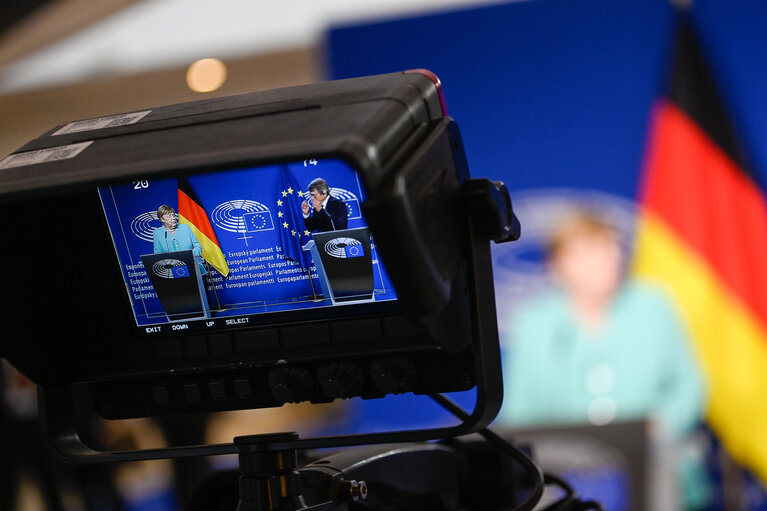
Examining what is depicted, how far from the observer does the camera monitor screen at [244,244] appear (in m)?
0.78

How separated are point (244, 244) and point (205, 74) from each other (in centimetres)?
300

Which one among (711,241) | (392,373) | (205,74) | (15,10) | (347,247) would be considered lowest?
(711,241)

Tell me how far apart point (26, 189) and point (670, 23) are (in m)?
2.70

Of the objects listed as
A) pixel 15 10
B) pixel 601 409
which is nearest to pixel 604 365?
pixel 601 409

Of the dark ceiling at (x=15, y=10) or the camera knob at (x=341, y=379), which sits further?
the dark ceiling at (x=15, y=10)

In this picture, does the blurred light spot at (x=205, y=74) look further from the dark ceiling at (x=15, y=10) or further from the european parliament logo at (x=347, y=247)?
the european parliament logo at (x=347, y=247)

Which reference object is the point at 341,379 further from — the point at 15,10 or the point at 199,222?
the point at 15,10

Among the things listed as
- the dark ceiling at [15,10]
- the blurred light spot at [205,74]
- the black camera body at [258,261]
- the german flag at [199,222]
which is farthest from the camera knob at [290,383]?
the blurred light spot at [205,74]

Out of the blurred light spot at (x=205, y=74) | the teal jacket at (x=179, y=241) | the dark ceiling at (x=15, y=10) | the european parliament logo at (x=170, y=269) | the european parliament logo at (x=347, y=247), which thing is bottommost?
the european parliament logo at (x=347, y=247)

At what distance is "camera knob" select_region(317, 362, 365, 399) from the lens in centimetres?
79

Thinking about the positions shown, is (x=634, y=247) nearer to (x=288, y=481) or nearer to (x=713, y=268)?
(x=713, y=268)

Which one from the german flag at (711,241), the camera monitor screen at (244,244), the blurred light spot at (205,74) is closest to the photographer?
the camera monitor screen at (244,244)

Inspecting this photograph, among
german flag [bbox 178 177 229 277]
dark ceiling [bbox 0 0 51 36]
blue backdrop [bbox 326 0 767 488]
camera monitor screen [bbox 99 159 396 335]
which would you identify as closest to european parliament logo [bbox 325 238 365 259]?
A: camera monitor screen [bbox 99 159 396 335]

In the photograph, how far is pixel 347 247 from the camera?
0.79 meters
